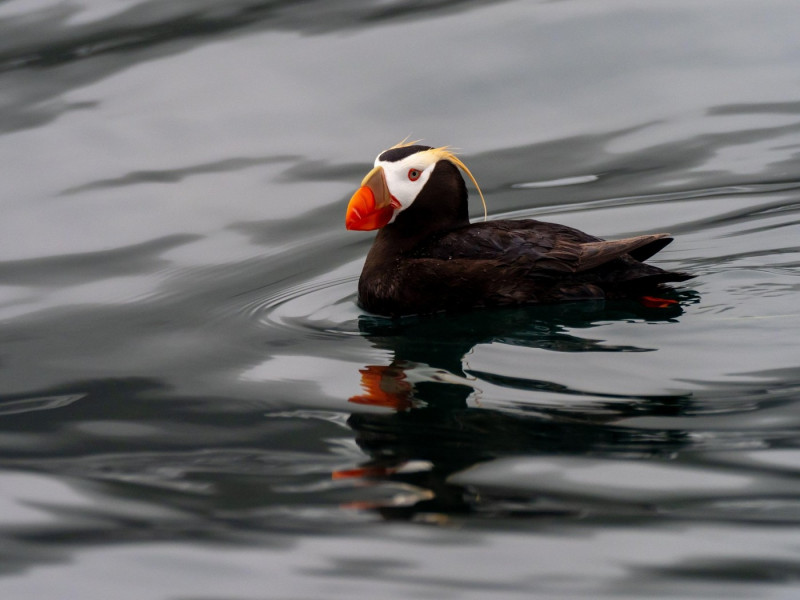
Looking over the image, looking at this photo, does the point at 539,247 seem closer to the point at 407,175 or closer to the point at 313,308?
the point at 407,175

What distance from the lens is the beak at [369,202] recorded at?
15.6ft

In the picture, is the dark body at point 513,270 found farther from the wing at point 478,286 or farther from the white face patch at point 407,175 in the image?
the white face patch at point 407,175

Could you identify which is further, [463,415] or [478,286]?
[478,286]

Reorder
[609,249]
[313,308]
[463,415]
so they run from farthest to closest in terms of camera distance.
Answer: [313,308] → [609,249] → [463,415]

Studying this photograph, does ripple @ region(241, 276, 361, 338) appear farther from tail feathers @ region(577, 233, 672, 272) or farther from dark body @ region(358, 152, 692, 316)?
tail feathers @ region(577, 233, 672, 272)

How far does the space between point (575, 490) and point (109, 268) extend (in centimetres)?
354

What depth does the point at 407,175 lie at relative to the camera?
15.9 feet

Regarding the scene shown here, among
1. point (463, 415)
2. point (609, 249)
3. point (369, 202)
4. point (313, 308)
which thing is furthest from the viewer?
point (313, 308)

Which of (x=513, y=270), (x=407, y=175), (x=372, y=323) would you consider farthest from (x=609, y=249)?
(x=372, y=323)

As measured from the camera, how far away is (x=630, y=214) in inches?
238

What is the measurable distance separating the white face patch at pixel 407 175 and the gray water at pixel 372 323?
0.55m

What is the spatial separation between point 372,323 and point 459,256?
18.5 inches

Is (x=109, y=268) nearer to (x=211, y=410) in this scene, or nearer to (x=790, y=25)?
(x=211, y=410)

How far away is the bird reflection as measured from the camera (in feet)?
10.1
